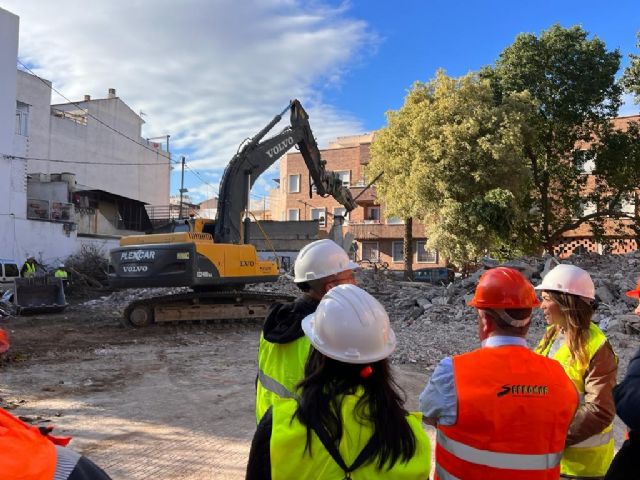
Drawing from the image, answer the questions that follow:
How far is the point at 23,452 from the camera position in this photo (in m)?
1.09

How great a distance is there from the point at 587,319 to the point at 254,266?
34.1 ft

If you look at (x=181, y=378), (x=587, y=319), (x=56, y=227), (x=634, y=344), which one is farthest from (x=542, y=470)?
(x=56, y=227)

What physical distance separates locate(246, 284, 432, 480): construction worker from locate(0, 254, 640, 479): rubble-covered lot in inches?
124

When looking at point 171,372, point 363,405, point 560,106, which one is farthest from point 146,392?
point 560,106

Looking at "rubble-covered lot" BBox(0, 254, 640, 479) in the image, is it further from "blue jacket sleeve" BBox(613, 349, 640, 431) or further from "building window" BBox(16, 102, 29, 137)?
"building window" BBox(16, 102, 29, 137)

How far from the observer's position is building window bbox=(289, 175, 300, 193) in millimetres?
44906

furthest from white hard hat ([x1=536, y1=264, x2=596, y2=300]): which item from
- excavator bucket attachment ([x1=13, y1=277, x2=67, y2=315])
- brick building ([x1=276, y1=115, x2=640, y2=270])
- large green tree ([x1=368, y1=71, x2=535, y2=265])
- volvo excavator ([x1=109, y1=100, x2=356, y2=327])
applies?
brick building ([x1=276, y1=115, x2=640, y2=270])

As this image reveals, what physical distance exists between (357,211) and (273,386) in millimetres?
41115

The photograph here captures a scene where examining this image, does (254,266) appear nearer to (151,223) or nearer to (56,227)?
(56,227)

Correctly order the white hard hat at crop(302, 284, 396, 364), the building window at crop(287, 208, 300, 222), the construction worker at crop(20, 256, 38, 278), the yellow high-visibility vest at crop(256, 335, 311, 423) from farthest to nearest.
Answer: the building window at crop(287, 208, 300, 222)
the construction worker at crop(20, 256, 38, 278)
the yellow high-visibility vest at crop(256, 335, 311, 423)
the white hard hat at crop(302, 284, 396, 364)

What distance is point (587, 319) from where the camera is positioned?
2656mm

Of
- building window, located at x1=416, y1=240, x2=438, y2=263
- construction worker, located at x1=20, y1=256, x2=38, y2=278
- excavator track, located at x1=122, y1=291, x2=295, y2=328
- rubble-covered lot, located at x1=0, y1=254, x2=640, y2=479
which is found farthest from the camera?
building window, located at x1=416, y1=240, x2=438, y2=263

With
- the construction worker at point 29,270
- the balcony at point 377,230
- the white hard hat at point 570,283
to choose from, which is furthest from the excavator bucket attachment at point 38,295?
the balcony at point 377,230

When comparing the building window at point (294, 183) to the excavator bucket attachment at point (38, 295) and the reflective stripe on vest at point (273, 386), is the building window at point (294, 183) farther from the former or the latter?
the reflective stripe on vest at point (273, 386)
